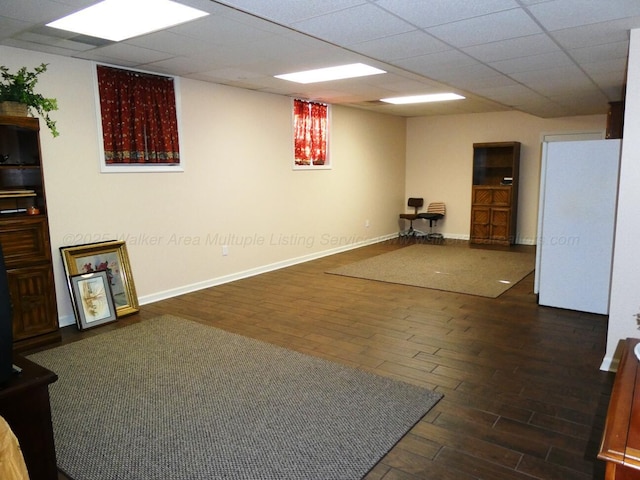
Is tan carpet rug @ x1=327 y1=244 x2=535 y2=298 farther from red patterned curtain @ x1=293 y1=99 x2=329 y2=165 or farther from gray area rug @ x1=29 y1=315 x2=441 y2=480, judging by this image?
gray area rug @ x1=29 y1=315 x2=441 y2=480

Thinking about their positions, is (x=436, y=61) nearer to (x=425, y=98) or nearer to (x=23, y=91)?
(x=425, y=98)

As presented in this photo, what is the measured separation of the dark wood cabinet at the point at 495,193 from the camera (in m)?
8.49

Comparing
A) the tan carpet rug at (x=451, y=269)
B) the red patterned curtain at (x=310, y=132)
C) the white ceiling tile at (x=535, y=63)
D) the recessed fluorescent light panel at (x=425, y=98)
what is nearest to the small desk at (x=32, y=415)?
the white ceiling tile at (x=535, y=63)

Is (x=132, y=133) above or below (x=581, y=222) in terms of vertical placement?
above

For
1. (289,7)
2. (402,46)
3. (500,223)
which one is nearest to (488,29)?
(402,46)

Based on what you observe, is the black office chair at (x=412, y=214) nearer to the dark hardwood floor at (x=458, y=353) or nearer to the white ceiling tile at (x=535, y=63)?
the dark hardwood floor at (x=458, y=353)

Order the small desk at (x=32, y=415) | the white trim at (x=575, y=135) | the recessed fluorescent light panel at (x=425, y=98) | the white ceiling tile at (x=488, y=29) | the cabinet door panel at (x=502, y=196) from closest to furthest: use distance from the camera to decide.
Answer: the small desk at (x=32, y=415) → the white ceiling tile at (x=488, y=29) → the recessed fluorescent light panel at (x=425, y=98) → the white trim at (x=575, y=135) → the cabinet door panel at (x=502, y=196)

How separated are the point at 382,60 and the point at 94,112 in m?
2.82

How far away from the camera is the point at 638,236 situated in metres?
2.99

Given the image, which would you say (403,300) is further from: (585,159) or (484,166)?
(484,166)

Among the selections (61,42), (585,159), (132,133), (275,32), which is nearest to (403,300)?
(585,159)

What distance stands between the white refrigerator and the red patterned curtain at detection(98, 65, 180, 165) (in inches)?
157

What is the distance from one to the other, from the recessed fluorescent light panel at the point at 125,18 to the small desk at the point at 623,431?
3.09 metres

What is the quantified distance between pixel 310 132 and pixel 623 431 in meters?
6.18
